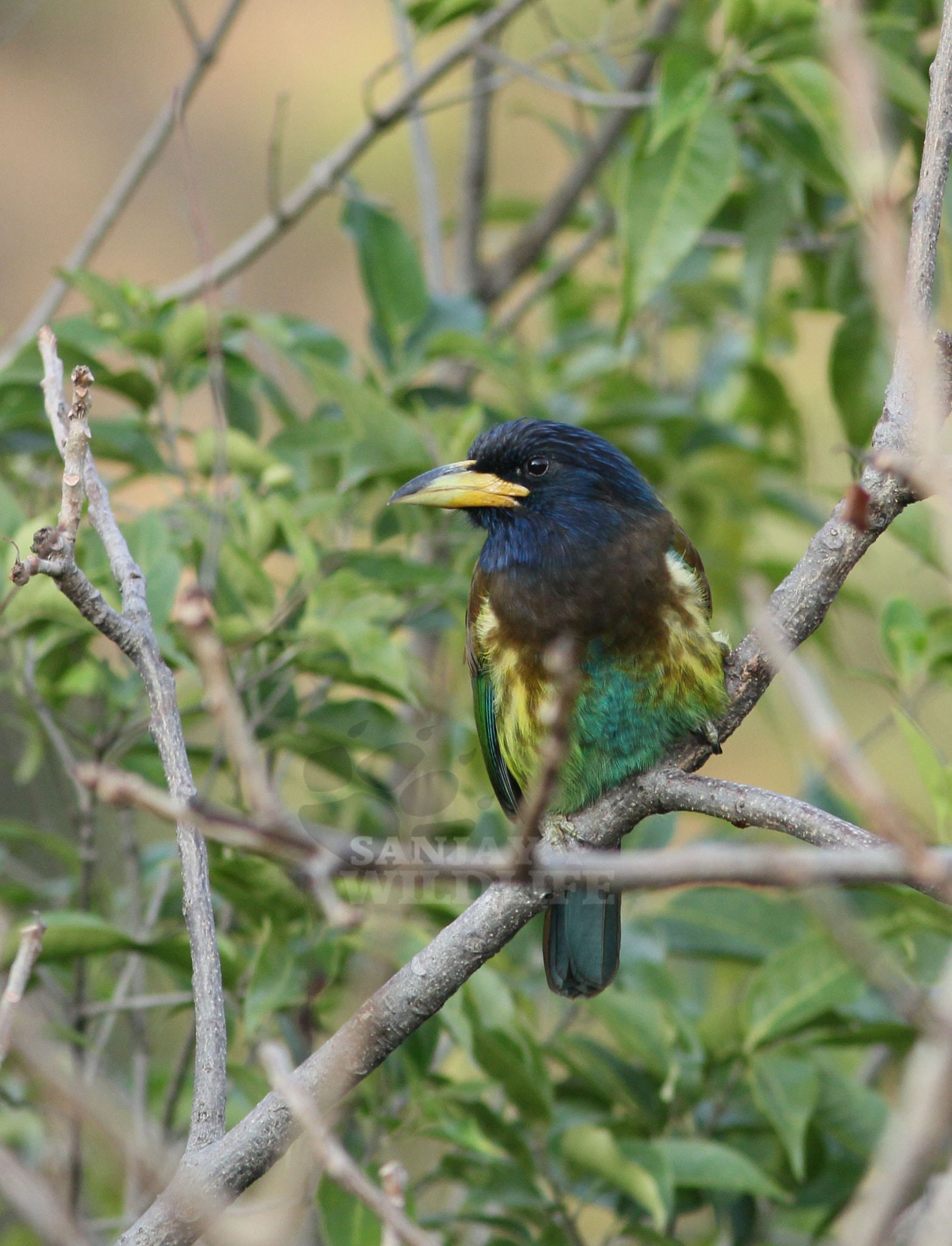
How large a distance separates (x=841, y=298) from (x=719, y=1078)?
182 cm

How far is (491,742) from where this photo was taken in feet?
9.55

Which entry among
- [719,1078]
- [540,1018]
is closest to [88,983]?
[540,1018]

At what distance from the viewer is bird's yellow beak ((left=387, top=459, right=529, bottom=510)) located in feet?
9.02

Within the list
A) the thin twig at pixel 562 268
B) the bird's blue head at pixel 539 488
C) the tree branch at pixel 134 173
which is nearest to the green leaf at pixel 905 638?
the bird's blue head at pixel 539 488

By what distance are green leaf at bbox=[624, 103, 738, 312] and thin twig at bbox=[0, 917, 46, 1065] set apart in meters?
1.84

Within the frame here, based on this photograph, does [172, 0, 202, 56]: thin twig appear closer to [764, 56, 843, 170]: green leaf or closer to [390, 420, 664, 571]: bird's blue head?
[390, 420, 664, 571]: bird's blue head

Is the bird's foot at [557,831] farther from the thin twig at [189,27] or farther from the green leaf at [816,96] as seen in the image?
the thin twig at [189,27]

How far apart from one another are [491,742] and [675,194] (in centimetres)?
118

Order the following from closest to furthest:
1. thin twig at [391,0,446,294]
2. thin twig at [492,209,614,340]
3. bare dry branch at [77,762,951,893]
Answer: bare dry branch at [77,762,951,893], thin twig at [492,209,614,340], thin twig at [391,0,446,294]

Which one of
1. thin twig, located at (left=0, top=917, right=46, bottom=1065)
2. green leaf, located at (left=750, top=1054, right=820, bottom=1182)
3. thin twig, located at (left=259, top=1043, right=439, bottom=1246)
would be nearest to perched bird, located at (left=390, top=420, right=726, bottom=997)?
green leaf, located at (left=750, top=1054, right=820, bottom=1182)

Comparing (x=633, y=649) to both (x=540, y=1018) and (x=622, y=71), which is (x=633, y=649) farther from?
(x=622, y=71)

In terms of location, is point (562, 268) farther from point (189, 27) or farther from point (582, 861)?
point (582, 861)

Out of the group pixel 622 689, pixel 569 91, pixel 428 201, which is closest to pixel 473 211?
pixel 428 201

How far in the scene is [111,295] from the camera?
2910 mm
